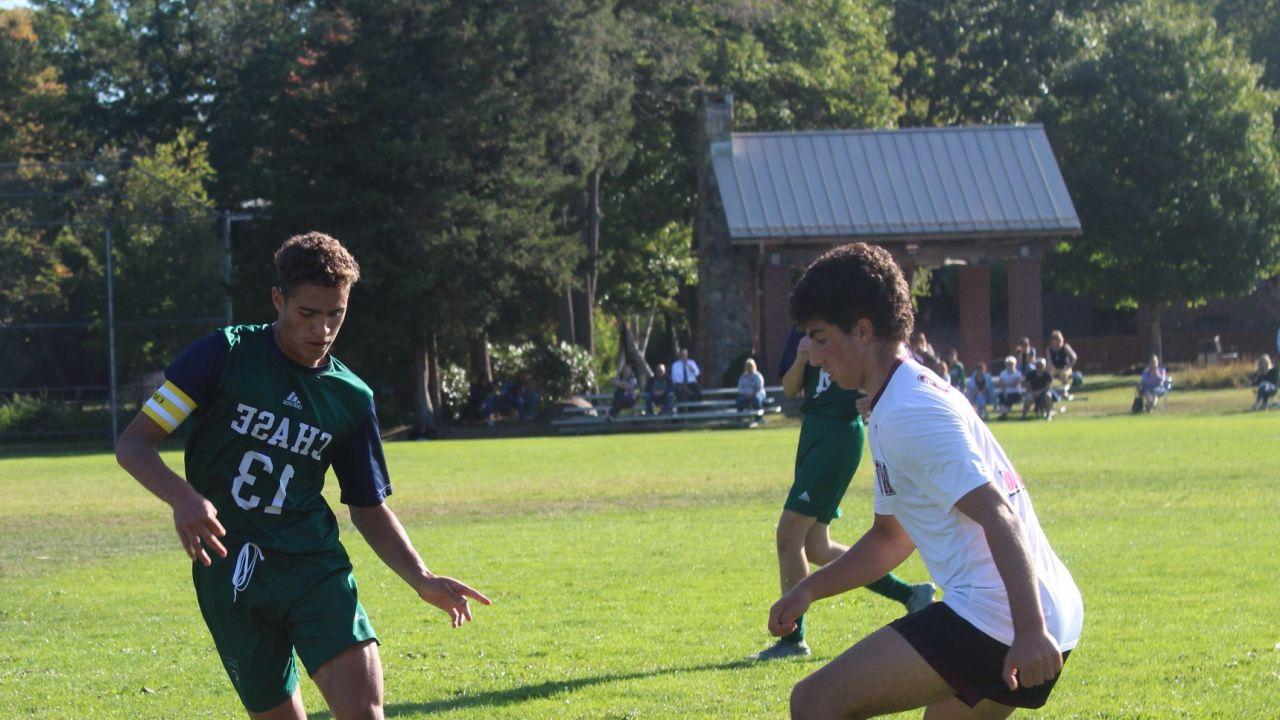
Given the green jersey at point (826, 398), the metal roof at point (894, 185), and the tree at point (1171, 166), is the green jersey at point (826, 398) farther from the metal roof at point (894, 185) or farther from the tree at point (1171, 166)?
the tree at point (1171, 166)

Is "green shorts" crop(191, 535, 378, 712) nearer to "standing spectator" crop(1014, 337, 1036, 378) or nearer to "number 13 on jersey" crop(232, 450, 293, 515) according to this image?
"number 13 on jersey" crop(232, 450, 293, 515)

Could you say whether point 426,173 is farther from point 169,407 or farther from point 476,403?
point 169,407

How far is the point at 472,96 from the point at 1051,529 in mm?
24093

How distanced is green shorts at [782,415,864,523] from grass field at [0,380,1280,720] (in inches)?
31.0

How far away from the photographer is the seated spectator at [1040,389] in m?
31.8

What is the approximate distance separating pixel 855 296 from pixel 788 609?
95 centimetres

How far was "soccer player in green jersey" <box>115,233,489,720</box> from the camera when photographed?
178 inches

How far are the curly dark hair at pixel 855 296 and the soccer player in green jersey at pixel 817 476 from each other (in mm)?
3647

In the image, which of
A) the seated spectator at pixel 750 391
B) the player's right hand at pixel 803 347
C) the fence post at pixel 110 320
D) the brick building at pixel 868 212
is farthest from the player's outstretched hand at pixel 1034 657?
the brick building at pixel 868 212

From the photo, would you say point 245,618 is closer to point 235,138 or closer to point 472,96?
point 472,96

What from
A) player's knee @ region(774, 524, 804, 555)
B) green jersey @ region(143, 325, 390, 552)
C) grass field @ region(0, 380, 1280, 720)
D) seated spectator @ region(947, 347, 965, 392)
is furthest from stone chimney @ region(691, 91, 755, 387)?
green jersey @ region(143, 325, 390, 552)

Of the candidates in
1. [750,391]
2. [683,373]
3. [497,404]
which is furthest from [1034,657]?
[497,404]

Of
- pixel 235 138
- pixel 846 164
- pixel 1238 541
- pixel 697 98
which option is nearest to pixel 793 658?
pixel 1238 541

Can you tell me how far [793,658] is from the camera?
7578 millimetres
